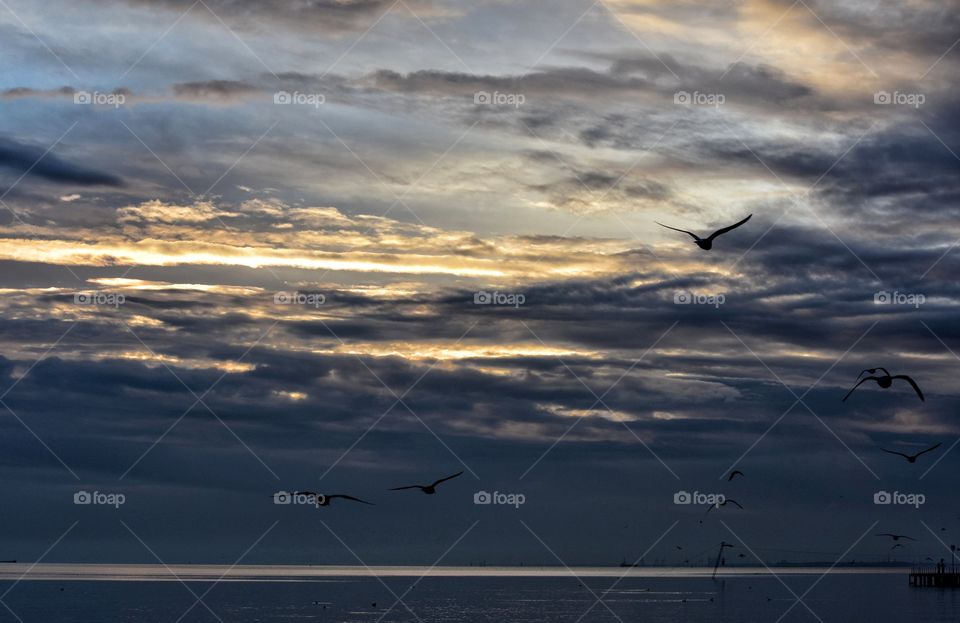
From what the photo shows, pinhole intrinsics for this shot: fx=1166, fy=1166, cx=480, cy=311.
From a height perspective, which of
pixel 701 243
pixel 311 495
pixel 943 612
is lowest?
pixel 943 612

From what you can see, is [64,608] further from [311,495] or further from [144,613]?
[311,495]

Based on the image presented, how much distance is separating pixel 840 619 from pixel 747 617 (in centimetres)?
1321

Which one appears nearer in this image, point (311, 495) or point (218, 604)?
point (311, 495)

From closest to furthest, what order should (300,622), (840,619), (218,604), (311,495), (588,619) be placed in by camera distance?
(311,495) < (300,622) < (588,619) < (840,619) < (218,604)

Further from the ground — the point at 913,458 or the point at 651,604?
the point at 913,458

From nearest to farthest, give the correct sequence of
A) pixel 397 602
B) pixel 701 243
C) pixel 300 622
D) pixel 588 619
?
pixel 701 243 < pixel 300 622 < pixel 588 619 < pixel 397 602

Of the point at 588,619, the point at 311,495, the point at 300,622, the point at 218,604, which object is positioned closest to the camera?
the point at 311,495

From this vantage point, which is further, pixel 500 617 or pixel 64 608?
pixel 64 608

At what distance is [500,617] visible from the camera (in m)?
158

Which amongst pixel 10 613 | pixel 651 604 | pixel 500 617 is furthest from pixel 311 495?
pixel 651 604

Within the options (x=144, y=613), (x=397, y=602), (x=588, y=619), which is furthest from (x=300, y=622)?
(x=397, y=602)

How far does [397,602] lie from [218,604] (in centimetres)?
2969

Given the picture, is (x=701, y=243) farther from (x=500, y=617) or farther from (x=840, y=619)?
(x=840, y=619)

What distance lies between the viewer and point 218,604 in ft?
598
